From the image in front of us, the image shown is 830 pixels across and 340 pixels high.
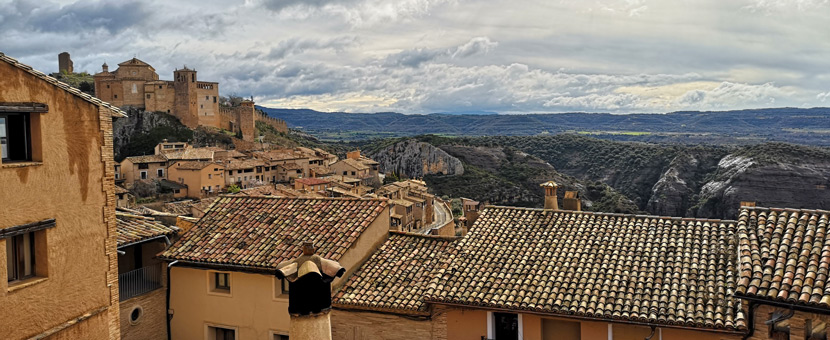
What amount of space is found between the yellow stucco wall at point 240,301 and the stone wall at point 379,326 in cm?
71

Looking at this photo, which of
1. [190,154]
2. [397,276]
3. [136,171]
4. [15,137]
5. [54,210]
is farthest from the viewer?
[190,154]

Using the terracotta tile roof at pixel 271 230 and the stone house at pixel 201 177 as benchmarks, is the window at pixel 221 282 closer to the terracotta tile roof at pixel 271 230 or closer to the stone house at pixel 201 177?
the terracotta tile roof at pixel 271 230

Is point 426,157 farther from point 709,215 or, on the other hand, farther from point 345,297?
point 345,297

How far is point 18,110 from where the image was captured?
8992mm

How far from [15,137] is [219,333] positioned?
689cm

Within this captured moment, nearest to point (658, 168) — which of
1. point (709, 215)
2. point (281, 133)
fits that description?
point (709, 215)

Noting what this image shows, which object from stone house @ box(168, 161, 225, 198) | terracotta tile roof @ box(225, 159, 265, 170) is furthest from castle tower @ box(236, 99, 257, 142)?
stone house @ box(168, 161, 225, 198)

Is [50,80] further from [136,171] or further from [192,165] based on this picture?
[136,171]

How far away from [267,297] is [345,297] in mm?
1848

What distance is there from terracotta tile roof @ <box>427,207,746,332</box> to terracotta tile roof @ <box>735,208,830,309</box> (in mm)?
585

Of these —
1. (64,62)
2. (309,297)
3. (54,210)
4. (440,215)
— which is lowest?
(440,215)

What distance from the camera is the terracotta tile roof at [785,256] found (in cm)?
960

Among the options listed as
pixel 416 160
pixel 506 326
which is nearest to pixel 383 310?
pixel 506 326

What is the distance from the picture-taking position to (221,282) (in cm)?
1443
